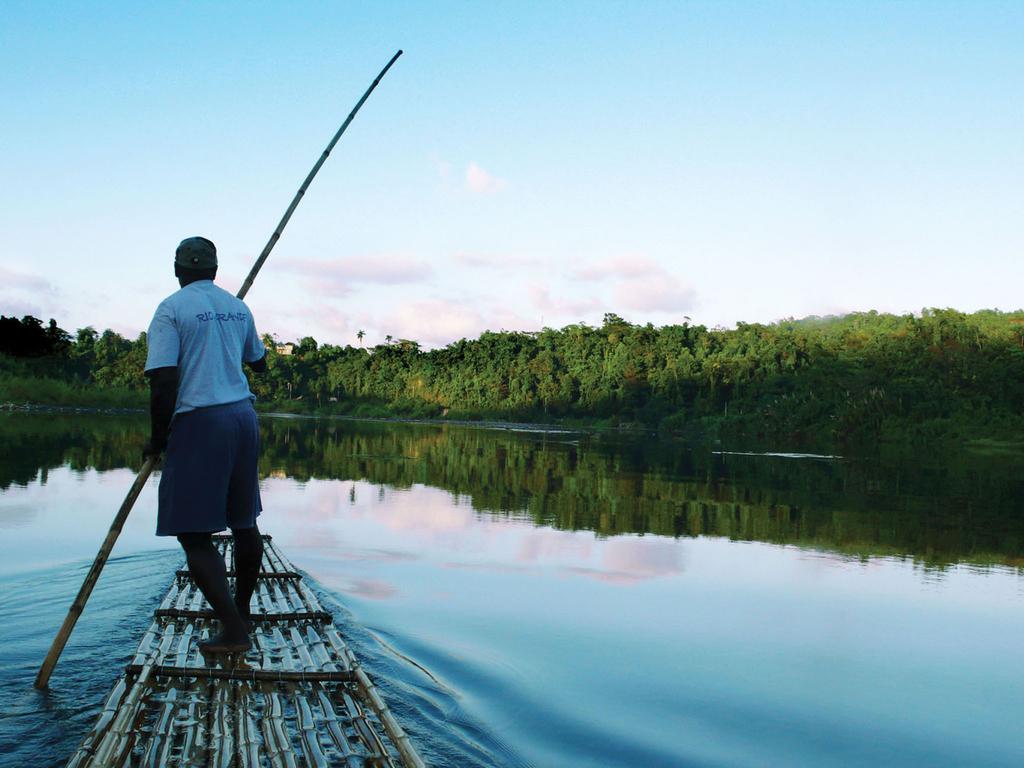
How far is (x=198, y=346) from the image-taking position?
13.1 ft

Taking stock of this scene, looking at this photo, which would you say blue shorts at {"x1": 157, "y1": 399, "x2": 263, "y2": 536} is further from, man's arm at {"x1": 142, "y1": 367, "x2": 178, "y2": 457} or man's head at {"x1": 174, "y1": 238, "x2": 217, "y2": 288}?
man's head at {"x1": 174, "y1": 238, "x2": 217, "y2": 288}

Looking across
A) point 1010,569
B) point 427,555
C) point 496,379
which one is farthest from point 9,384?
point 1010,569

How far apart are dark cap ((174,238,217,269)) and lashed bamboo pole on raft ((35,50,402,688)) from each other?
339 mm

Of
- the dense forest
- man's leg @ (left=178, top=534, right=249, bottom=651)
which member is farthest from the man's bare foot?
the dense forest

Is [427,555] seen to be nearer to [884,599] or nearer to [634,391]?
[884,599]

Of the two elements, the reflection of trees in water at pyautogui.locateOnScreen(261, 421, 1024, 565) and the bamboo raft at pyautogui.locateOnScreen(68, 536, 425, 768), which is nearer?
the bamboo raft at pyautogui.locateOnScreen(68, 536, 425, 768)

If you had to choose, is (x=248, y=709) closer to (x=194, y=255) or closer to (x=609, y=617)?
(x=194, y=255)

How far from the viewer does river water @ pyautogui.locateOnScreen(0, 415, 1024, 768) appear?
13.9 ft

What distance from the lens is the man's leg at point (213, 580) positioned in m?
3.96

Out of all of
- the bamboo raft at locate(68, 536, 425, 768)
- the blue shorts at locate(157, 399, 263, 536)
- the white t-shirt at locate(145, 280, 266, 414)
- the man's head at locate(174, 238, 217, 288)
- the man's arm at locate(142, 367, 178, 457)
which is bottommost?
the bamboo raft at locate(68, 536, 425, 768)

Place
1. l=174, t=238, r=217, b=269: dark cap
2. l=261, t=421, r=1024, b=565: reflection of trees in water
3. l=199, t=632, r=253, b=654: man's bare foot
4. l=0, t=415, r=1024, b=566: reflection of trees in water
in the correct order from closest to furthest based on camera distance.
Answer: l=199, t=632, r=253, b=654: man's bare foot < l=174, t=238, r=217, b=269: dark cap < l=261, t=421, r=1024, b=565: reflection of trees in water < l=0, t=415, r=1024, b=566: reflection of trees in water

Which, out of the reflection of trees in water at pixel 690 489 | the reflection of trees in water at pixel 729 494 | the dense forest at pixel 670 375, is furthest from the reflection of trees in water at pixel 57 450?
the dense forest at pixel 670 375

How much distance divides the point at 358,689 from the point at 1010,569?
8.09m

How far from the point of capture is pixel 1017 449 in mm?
44500
